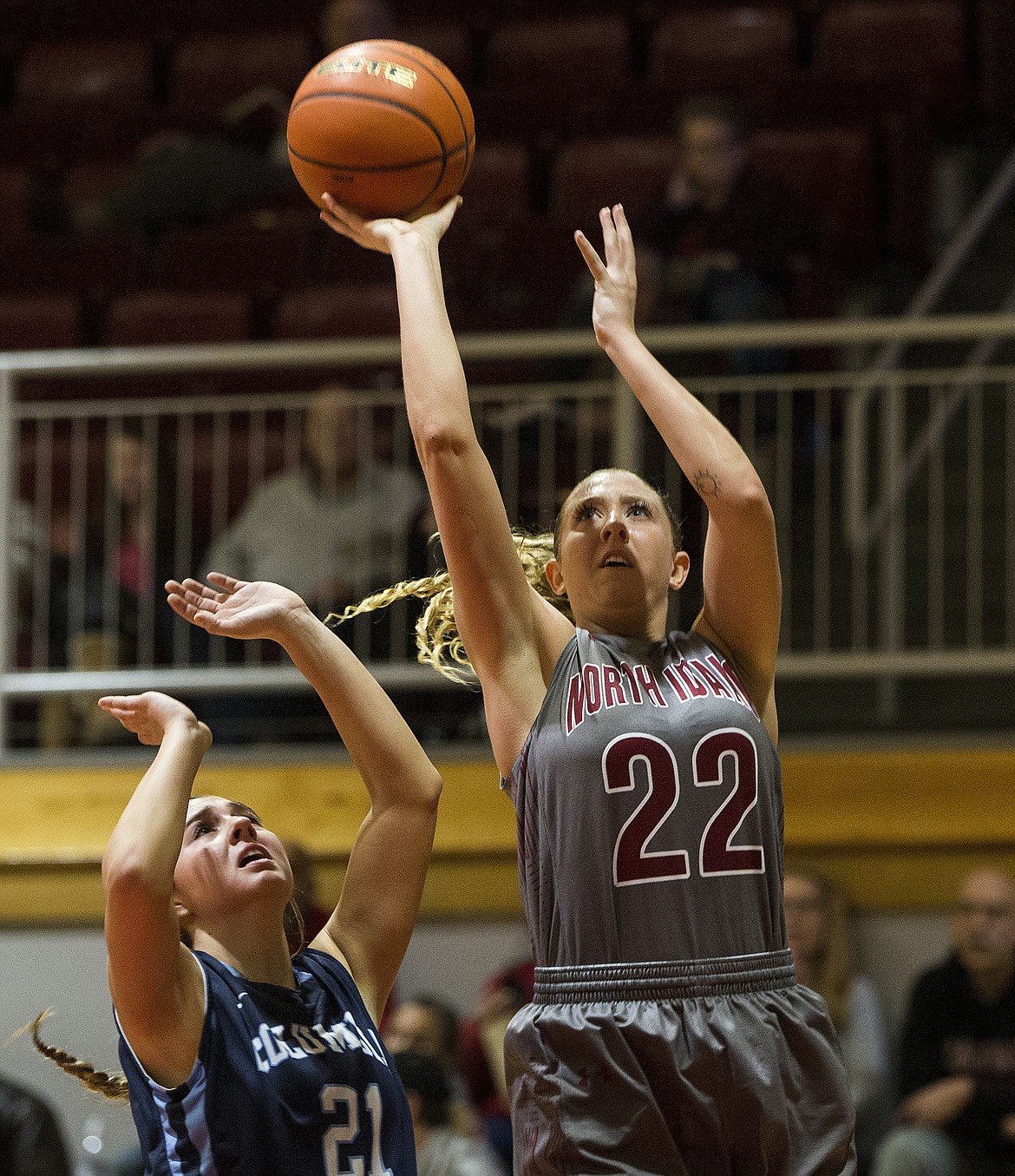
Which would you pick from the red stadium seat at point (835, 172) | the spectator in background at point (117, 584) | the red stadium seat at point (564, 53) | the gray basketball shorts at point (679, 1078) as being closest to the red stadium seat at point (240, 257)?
the red stadium seat at point (564, 53)

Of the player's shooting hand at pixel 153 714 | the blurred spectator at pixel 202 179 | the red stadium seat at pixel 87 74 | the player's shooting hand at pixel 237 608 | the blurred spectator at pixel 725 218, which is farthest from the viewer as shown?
the red stadium seat at pixel 87 74

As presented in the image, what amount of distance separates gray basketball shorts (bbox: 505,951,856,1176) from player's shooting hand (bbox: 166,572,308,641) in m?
0.68

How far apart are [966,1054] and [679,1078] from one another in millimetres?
2530

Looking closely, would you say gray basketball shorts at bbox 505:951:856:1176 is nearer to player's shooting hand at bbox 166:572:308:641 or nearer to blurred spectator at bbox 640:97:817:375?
player's shooting hand at bbox 166:572:308:641

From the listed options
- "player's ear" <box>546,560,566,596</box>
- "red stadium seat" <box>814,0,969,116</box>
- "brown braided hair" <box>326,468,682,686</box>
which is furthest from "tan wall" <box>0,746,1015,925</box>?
"red stadium seat" <box>814,0,969,116</box>

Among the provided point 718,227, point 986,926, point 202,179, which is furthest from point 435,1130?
point 202,179

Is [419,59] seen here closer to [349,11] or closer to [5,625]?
[5,625]

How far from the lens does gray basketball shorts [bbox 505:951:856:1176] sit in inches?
83.6

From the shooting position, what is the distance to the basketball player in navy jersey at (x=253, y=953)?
2.21m

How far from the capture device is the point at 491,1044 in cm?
454

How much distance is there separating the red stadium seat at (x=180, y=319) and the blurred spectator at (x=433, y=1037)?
315 centimetres

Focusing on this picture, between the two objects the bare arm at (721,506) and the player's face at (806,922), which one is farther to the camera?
the player's face at (806,922)

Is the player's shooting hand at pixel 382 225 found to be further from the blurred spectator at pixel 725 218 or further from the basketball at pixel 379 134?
the blurred spectator at pixel 725 218

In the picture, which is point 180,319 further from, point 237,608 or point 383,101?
point 237,608
